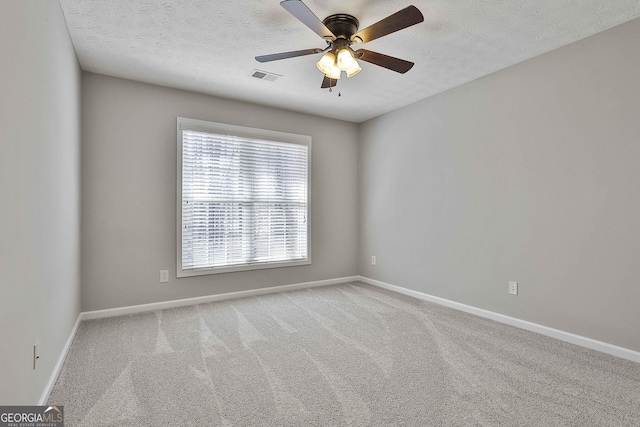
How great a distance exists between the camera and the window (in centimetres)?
386

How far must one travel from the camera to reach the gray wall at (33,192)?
4.36 feet

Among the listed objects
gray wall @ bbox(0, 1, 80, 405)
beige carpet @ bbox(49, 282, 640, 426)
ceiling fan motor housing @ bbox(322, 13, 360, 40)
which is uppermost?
ceiling fan motor housing @ bbox(322, 13, 360, 40)

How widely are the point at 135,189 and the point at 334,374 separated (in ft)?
9.46

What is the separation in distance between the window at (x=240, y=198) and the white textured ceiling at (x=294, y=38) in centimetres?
69

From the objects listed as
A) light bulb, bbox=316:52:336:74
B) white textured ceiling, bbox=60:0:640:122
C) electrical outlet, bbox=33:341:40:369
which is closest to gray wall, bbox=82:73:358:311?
white textured ceiling, bbox=60:0:640:122

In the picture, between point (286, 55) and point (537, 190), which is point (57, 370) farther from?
point (537, 190)

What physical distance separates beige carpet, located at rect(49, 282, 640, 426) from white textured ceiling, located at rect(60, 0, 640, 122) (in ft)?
8.40

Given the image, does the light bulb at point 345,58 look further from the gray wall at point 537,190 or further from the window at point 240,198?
the window at point 240,198

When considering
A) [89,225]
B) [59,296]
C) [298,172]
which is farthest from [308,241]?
[59,296]

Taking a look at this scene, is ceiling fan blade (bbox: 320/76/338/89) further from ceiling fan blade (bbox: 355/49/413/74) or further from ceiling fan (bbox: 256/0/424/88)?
ceiling fan blade (bbox: 355/49/413/74)

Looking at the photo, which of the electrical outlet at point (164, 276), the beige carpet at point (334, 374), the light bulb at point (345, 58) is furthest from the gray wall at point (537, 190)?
the electrical outlet at point (164, 276)

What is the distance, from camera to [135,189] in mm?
3576

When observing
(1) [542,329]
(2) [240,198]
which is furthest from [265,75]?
(1) [542,329]

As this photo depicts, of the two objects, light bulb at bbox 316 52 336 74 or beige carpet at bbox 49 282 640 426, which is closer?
beige carpet at bbox 49 282 640 426
